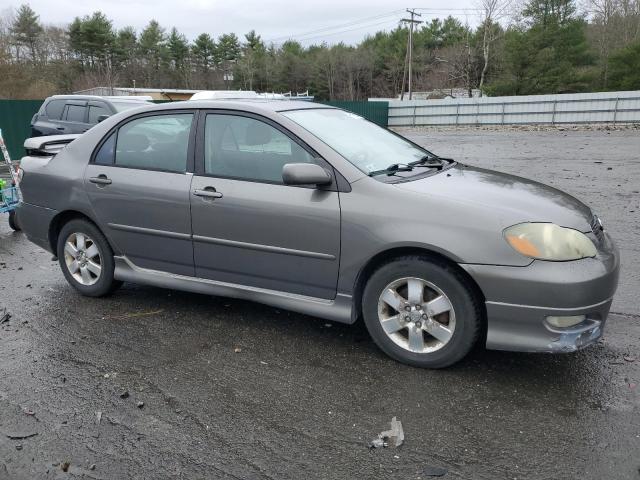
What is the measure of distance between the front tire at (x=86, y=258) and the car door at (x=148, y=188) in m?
0.20

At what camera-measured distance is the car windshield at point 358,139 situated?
387 cm

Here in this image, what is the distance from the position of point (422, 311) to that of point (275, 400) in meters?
1.02

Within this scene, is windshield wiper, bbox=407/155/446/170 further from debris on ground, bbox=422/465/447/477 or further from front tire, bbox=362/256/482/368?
debris on ground, bbox=422/465/447/477

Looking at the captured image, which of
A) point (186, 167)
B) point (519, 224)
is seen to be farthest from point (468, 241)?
point (186, 167)

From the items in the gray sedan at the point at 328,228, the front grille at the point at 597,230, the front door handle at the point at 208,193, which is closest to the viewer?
the gray sedan at the point at 328,228

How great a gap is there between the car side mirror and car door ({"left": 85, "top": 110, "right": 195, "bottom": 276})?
97 centimetres

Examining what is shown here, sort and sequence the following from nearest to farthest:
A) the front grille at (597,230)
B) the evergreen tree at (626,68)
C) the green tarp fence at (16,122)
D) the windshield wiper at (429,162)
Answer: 1. the front grille at (597,230)
2. the windshield wiper at (429,162)
3. the green tarp fence at (16,122)
4. the evergreen tree at (626,68)

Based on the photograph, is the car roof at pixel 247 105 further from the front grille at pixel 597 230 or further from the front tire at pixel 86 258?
the front grille at pixel 597 230

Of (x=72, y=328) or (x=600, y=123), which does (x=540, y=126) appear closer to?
(x=600, y=123)

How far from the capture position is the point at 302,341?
398cm

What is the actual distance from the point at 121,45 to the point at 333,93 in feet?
96.1

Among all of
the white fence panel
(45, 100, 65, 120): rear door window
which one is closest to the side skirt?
(45, 100, 65, 120): rear door window

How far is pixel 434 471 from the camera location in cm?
256

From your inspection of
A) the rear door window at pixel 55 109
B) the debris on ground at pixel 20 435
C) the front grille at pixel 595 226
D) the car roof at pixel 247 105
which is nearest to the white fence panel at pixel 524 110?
the rear door window at pixel 55 109
